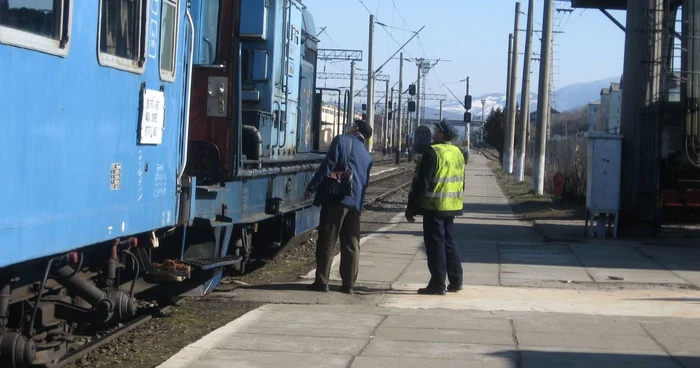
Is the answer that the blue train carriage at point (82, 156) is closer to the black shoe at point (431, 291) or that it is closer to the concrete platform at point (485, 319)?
the concrete platform at point (485, 319)

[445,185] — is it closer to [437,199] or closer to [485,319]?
[437,199]

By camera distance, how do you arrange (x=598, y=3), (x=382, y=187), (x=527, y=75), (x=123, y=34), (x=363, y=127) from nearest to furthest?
(x=123, y=34), (x=363, y=127), (x=598, y=3), (x=382, y=187), (x=527, y=75)

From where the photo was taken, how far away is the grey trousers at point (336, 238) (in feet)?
33.4

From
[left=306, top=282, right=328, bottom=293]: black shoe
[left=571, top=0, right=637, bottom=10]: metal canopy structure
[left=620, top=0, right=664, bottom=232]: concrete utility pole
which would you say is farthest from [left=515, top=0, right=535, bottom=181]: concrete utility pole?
[left=306, top=282, right=328, bottom=293]: black shoe

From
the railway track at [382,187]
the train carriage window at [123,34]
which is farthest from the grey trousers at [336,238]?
the railway track at [382,187]

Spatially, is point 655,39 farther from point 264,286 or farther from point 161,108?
point 161,108

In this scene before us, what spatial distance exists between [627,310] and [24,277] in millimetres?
6013

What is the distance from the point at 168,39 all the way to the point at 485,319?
3745 mm

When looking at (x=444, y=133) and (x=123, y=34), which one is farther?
(x=444, y=133)

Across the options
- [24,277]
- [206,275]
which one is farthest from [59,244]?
[206,275]

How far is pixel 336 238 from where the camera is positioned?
1029 centimetres

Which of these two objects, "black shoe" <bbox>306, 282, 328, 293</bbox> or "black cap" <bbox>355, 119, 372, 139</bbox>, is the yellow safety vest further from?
"black shoe" <bbox>306, 282, 328, 293</bbox>

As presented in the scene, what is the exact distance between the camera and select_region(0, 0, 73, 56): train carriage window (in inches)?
190

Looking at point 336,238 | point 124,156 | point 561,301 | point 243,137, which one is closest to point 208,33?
point 243,137
